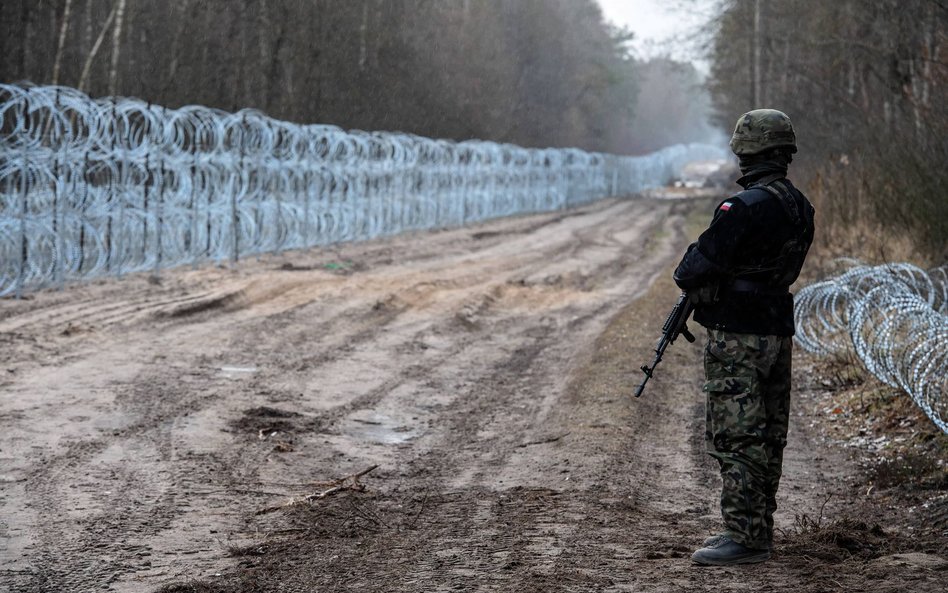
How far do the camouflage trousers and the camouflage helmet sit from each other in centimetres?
80

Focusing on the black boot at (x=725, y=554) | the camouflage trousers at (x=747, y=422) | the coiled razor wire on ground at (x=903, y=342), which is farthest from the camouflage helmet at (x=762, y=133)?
the coiled razor wire on ground at (x=903, y=342)

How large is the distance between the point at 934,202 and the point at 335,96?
26.1m

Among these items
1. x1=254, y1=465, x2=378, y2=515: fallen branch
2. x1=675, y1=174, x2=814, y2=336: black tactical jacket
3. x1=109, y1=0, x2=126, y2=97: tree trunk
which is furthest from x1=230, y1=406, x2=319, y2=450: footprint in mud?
x1=109, y1=0, x2=126, y2=97: tree trunk

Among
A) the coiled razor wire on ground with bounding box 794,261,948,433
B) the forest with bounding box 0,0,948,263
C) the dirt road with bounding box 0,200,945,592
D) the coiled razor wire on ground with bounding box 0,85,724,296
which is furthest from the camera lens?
the forest with bounding box 0,0,948,263

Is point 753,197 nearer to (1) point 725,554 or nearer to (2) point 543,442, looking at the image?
(1) point 725,554

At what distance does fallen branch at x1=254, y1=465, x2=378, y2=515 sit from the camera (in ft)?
20.3

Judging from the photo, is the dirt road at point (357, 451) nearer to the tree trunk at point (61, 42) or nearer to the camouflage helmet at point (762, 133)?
the camouflage helmet at point (762, 133)

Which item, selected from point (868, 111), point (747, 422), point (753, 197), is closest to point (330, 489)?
point (747, 422)

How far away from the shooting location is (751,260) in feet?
15.9

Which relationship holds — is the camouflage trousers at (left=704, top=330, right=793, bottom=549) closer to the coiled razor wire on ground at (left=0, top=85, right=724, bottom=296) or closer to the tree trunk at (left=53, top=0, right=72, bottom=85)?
the coiled razor wire on ground at (left=0, top=85, right=724, bottom=296)

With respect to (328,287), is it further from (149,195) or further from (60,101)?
(60,101)

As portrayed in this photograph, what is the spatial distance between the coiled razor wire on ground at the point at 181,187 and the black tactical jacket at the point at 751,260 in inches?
396

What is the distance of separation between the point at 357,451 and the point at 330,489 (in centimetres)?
115

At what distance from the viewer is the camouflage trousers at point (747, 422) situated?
4840mm
